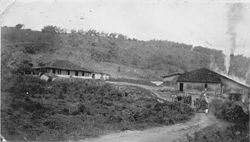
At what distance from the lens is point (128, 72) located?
9.51 m

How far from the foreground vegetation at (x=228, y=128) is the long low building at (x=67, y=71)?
2.39 metres

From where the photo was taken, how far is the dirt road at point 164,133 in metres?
9.00

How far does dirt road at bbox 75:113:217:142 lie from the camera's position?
900 centimetres

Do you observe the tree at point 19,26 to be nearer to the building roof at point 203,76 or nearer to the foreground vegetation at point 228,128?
the building roof at point 203,76

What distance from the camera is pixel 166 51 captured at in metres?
9.44

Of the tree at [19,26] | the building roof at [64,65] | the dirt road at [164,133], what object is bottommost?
the dirt road at [164,133]

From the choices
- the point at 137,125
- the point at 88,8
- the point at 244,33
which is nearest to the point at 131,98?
the point at 137,125

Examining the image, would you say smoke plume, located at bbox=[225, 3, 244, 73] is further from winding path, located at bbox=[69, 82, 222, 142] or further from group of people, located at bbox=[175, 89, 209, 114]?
winding path, located at bbox=[69, 82, 222, 142]

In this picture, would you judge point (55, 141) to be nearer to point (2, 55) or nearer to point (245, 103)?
point (2, 55)

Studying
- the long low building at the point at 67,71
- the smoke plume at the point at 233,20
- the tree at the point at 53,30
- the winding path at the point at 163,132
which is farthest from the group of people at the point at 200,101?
the tree at the point at 53,30

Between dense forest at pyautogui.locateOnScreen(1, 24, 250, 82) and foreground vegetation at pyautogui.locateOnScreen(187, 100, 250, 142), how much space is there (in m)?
0.74

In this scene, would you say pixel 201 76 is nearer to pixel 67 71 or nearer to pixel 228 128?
pixel 228 128

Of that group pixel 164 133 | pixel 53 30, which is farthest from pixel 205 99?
pixel 53 30

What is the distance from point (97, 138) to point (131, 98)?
3.66ft
